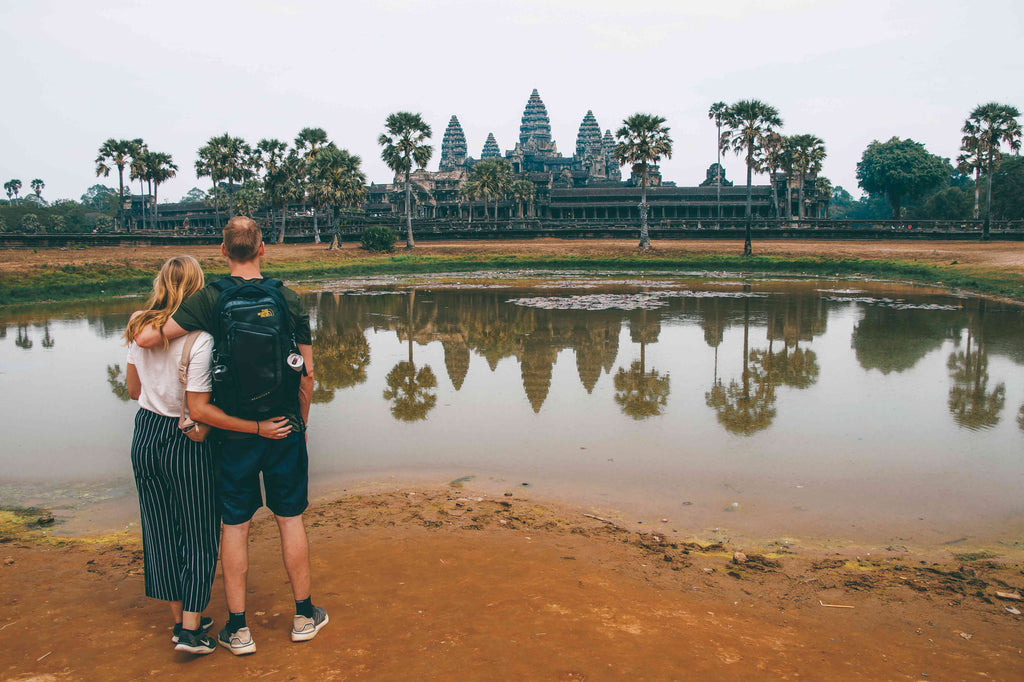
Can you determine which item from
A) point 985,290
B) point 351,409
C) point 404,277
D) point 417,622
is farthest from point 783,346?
point 404,277

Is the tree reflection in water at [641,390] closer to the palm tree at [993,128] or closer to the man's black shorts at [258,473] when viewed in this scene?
the man's black shorts at [258,473]

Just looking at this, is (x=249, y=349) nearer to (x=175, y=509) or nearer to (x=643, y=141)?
(x=175, y=509)

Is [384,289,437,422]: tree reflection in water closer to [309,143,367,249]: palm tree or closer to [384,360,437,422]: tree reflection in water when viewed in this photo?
[384,360,437,422]: tree reflection in water

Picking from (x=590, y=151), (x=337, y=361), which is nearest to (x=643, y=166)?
(x=337, y=361)

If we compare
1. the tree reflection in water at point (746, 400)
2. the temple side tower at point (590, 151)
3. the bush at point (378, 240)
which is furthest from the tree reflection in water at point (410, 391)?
the temple side tower at point (590, 151)

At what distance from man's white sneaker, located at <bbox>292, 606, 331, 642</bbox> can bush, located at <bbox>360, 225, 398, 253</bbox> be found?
156 ft

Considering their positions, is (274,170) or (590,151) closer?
(274,170)

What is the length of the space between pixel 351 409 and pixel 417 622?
643cm

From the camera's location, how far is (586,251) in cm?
4731

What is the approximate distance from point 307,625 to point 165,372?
1466 millimetres

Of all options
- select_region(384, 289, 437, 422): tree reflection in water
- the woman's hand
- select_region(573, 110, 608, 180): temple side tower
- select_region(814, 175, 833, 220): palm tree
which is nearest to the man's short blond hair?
the woman's hand

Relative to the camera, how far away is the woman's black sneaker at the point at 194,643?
365 cm

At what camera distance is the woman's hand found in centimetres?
374

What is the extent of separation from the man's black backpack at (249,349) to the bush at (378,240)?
1870 inches
